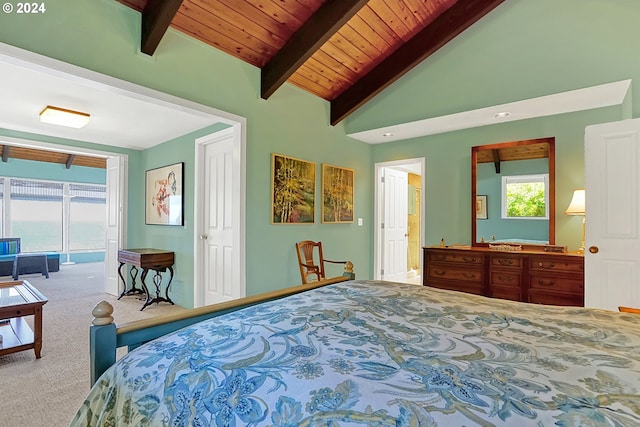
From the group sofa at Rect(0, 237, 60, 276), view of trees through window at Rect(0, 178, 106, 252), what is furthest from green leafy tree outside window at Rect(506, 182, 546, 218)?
view of trees through window at Rect(0, 178, 106, 252)

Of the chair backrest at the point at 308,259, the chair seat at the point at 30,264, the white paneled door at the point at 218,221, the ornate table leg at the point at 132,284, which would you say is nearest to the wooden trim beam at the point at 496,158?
the chair backrest at the point at 308,259

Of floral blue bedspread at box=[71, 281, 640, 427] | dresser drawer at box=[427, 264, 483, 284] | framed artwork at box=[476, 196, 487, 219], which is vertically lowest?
dresser drawer at box=[427, 264, 483, 284]

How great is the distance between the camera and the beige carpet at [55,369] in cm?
199

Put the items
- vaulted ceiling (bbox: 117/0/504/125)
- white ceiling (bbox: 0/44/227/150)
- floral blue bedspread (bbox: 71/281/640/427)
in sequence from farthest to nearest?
vaulted ceiling (bbox: 117/0/504/125)
white ceiling (bbox: 0/44/227/150)
floral blue bedspread (bbox: 71/281/640/427)

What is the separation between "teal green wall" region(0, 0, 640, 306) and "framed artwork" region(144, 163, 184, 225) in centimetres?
19

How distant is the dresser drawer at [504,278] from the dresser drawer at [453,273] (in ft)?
0.40

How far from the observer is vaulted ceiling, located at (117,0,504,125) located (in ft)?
8.38

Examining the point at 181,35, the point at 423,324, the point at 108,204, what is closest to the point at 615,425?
the point at 423,324

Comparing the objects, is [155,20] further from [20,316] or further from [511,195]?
[511,195]

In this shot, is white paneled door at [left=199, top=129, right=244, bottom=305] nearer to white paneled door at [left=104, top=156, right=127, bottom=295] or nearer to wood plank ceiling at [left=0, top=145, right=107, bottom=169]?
white paneled door at [left=104, top=156, right=127, bottom=295]

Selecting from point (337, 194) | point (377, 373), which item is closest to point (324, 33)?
point (337, 194)

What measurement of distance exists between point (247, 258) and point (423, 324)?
7.78 ft

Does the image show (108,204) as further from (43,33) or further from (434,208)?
(434,208)

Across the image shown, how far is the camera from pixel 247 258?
3.28 m
